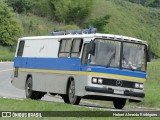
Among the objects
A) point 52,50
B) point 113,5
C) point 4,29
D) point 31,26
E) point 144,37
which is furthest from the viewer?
point 113,5

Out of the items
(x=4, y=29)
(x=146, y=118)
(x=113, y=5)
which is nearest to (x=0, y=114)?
(x=146, y=118)

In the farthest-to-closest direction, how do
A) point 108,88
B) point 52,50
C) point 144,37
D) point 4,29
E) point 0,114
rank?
1. point 144,37
2. point 4,29
3. point 52,50
4. point 108,88
5. point 0,114

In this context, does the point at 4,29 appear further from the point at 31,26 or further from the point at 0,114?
the point at 0,114

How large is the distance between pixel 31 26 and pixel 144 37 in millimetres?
33891

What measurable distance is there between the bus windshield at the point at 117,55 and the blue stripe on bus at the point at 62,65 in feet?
0.65

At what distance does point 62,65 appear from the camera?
24.9 m

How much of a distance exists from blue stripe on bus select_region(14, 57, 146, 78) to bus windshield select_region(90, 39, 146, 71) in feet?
0.65

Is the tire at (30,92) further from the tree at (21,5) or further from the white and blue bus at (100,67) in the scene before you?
the tree at (21,5)

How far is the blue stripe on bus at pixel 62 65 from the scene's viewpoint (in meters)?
22.6

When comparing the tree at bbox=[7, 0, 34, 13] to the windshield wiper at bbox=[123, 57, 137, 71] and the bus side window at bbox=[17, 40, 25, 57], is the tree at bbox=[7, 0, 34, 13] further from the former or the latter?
the windshield wiper at bbox=[123, 57, 137, 71]

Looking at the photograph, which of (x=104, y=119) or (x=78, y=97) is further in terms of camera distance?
(x=78, y=97)

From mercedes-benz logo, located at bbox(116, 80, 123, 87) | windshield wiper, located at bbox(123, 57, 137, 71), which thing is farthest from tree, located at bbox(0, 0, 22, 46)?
mercedes-benz logo, located at bbox(116, 80, 123, 87)

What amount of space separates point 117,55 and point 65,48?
2933mm

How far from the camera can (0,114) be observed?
1519 centimetres
